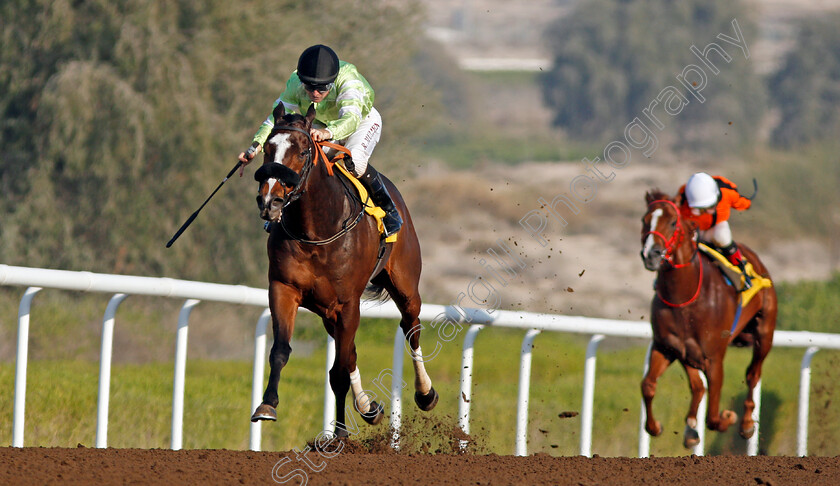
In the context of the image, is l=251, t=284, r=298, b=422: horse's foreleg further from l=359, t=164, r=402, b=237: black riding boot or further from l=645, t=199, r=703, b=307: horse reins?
l=645, t=199, r=703, b=307: horse reins

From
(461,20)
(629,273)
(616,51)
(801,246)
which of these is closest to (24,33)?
(629,273)

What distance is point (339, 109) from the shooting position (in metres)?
4.89

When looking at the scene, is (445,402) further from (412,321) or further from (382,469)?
(382,469)

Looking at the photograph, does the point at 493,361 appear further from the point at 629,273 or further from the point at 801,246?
the point at 801,246

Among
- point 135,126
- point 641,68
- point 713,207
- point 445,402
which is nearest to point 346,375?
point 445,402

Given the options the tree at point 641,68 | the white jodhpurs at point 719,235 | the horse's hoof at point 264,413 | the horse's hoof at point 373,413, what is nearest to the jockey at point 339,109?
the horse's hoof at point 373,413

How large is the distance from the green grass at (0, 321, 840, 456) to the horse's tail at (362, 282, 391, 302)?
69 centimetres

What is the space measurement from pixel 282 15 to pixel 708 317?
33.2 feet

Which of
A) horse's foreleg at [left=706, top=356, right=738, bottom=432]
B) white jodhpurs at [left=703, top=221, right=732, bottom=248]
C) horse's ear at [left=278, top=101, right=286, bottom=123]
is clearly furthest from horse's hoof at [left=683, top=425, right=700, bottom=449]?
horse's ear at [left=278, top=101, right=286, bottom=123]

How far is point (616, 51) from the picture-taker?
4153 cm

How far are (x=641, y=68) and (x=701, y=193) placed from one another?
116 feet

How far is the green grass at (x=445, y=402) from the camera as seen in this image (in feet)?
19.7

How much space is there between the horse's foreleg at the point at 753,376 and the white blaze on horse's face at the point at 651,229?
1.34 metres

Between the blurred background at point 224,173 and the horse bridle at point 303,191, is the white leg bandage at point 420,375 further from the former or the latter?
the blurred background at point 224,173
